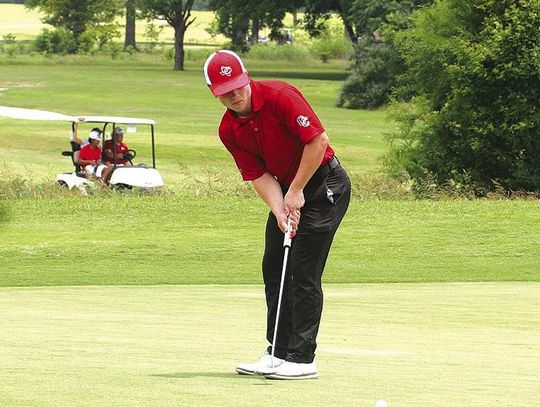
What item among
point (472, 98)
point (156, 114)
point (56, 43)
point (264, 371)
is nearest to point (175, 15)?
point (56, 43)

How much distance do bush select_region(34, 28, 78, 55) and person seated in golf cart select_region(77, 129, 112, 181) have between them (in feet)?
256

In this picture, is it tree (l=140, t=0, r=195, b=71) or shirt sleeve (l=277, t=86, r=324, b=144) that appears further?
tree (l=140, t=0, r=195, b=71)

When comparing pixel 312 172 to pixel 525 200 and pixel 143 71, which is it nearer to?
pixel 525 200

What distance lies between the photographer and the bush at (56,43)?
10462 centimetres

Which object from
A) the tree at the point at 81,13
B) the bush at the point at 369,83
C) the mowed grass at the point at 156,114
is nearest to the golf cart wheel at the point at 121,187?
the mowed grass at the point at 156,114

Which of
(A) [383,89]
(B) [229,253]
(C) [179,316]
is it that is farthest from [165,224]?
(A) [383,89]

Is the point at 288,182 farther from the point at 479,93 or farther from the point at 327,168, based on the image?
the point at 479,93

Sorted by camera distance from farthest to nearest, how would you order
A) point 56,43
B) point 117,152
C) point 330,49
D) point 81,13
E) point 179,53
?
1. point 81,13
2. point 56,43
3. point 330,49
4. point 179,53
5. point 117,152

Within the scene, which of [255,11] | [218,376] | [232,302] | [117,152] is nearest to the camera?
[218,376]

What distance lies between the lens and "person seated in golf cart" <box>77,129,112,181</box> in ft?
85.6

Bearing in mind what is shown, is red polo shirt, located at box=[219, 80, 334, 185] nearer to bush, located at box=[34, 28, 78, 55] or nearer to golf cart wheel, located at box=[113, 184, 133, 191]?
golf cart wheel, located at box=[113, 184, 133, 191]

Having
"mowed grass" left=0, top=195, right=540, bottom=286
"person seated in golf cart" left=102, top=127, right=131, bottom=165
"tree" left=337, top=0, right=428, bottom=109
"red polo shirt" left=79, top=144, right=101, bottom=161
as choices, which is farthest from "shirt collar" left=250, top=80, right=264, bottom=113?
"tree" left=337, top=0, right=428, bottom=109

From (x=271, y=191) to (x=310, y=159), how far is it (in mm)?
351

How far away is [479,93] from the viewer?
24.0 meters
